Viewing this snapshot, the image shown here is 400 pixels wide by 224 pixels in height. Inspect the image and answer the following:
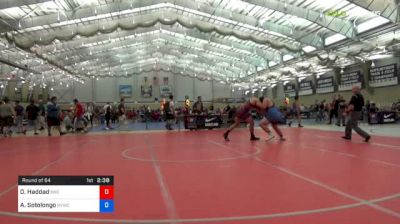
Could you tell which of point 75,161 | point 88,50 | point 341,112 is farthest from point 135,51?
point 75,161

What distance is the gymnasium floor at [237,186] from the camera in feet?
11.9

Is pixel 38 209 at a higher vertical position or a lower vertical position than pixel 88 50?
lower

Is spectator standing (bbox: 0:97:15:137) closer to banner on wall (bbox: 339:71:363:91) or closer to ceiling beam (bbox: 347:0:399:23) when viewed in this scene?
ceiling beam (bbox: 347:0:399:23)

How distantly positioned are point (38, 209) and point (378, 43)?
2910 centimetres

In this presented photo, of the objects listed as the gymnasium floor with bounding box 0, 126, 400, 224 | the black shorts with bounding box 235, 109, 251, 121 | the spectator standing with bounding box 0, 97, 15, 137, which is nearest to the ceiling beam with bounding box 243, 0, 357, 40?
the black shorts with bounding box 235, 109, 251, 121

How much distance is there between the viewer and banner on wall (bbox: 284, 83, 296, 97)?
156ft

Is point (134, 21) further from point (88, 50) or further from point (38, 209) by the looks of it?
point (38, 209)

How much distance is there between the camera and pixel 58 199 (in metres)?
3.07

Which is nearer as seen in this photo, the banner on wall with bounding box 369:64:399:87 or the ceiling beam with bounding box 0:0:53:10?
the ceiling beam with bounding box 0:0:53:10

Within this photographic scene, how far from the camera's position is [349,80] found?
35.2 metres
